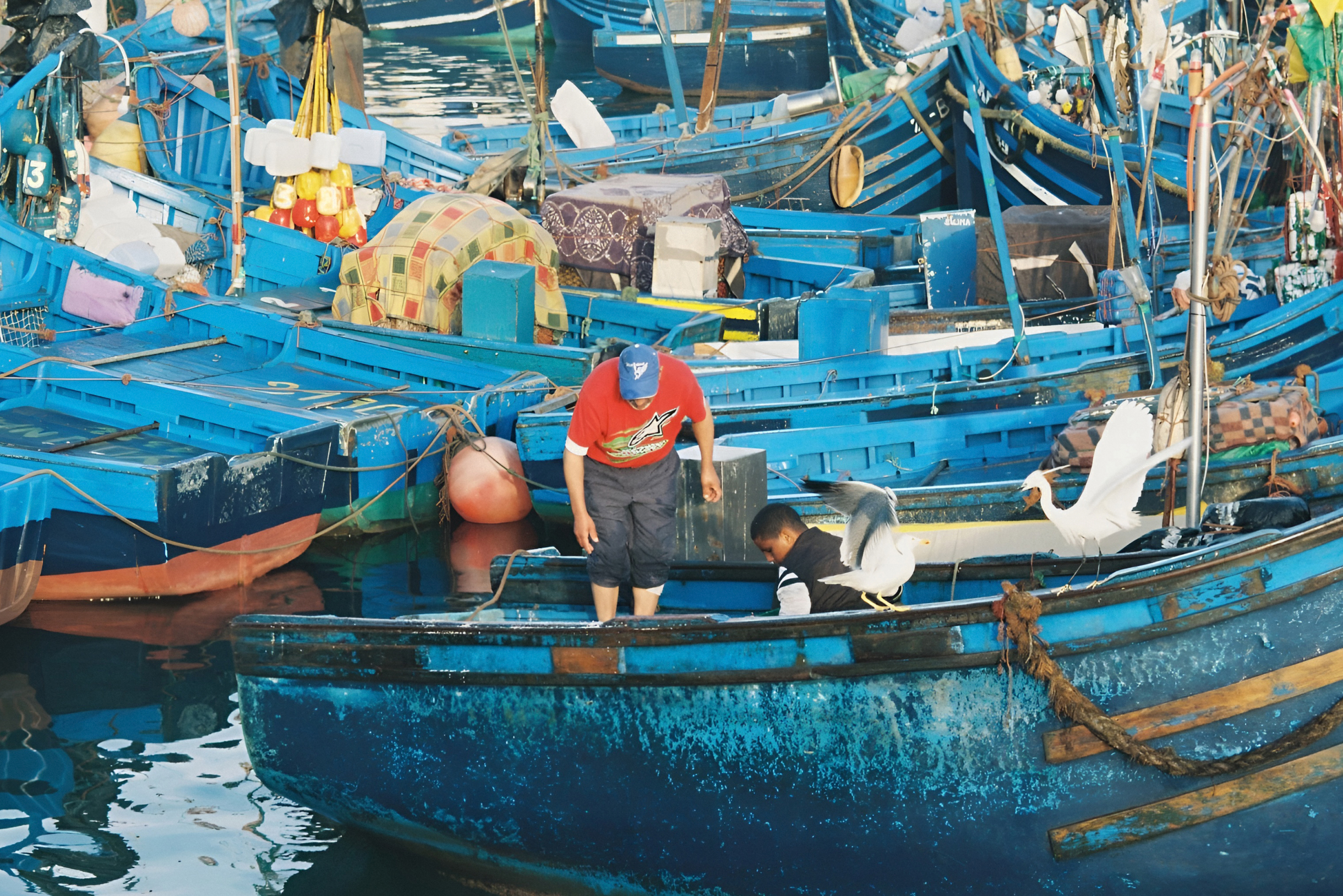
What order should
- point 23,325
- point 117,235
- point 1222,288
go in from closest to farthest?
1. point 1222,288
2. point 23,325
3. point 117,235

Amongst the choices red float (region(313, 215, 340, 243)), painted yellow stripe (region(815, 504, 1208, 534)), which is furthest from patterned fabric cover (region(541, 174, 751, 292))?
painted yellow stripe (region(815, 504, 1208, 534))

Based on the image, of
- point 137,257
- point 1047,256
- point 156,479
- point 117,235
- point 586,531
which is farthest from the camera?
point 117,235

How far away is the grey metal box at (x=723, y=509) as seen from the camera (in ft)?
21.6

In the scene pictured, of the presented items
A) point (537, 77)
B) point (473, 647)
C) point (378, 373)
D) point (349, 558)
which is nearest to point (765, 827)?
point (473, 647)

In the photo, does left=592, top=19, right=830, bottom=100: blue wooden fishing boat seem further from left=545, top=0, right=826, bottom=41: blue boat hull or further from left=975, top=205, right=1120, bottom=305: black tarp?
left=975, top=205, right=1120, bottom=305: black tarp

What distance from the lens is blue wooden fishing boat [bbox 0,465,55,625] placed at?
7566 mm

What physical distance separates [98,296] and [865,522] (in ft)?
27.8

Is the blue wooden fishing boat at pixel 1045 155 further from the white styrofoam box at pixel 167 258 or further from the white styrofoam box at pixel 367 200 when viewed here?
the white styrofoam box at pixel 167 258

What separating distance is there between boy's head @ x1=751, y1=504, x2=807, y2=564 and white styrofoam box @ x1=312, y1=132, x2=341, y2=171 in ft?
26.1

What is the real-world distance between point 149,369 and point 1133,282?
650cm

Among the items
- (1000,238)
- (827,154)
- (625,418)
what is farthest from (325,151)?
(625,418)

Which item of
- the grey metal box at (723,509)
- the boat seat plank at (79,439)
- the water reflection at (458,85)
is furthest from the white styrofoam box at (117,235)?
the water reflection at (458,85)

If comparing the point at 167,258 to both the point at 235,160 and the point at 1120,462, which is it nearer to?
the point at 235,160

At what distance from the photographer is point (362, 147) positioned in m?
13.3
